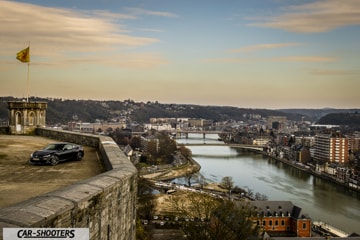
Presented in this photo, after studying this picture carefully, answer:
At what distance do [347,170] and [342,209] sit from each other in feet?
61.8

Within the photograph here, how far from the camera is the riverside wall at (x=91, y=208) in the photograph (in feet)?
7.05

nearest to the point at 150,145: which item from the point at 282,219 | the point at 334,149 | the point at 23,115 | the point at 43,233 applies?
the point at 334,149

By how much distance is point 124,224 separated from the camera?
3643mm

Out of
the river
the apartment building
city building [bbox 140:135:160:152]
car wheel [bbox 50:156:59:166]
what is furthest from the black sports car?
the apartment building

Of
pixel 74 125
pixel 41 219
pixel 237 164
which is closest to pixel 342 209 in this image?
pixel 237 164

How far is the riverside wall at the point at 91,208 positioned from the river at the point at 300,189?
22.0 m

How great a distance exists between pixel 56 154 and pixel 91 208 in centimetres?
285

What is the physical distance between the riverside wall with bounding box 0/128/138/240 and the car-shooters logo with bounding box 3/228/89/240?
0.10 feet

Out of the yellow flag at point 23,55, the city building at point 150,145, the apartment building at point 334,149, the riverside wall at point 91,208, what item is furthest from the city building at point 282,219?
the city building at point 150,145

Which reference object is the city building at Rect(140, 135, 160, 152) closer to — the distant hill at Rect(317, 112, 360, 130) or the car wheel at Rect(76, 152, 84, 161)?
the car wheel at Rect(76, 152, 84, 161)

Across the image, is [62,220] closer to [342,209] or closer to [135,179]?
[135,179]

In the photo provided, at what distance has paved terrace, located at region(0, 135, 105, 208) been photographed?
12.2 ft

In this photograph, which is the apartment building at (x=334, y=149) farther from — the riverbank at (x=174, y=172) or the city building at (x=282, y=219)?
the city building at (x=282, y=219)

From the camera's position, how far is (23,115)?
978 cm
